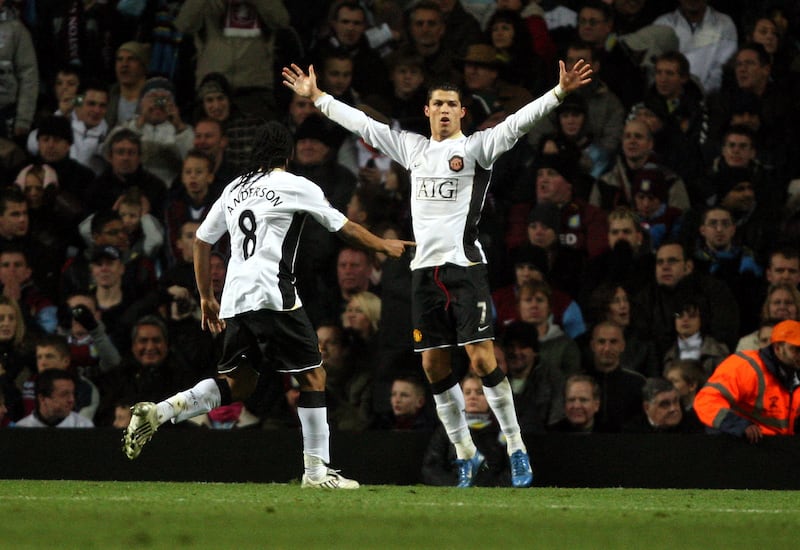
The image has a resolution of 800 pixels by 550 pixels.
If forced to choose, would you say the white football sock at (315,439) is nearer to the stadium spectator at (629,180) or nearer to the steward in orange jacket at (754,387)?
the steward in orange jacket at (754,387)

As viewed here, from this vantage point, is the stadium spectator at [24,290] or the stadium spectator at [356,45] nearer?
the stadium spectator at [24,290]

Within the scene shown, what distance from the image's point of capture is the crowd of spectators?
449 inches

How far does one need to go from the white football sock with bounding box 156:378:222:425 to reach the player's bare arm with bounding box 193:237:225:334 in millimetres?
447

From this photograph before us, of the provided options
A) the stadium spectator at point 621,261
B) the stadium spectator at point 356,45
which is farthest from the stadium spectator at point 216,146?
the stadium spectator at point 621,261

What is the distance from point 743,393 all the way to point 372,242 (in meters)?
2.91

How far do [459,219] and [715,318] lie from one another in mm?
3399

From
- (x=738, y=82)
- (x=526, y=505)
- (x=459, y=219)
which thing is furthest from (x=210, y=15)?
(x=526, y=505)

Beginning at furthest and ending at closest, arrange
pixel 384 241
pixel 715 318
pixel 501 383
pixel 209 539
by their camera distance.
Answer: pixel 715 318
pixel 501 383
pixel 384 241
pixel 209 539

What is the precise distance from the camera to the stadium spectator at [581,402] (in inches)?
416

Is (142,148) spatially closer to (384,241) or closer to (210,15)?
(210,15)

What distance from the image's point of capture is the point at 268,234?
340 inches

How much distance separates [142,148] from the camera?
13.8 metres

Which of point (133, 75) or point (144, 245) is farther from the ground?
point (133, 75)

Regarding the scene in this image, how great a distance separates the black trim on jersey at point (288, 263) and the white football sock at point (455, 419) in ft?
4.07
